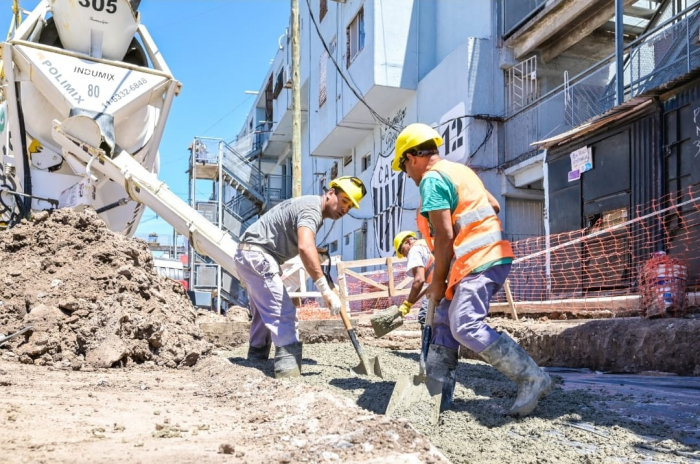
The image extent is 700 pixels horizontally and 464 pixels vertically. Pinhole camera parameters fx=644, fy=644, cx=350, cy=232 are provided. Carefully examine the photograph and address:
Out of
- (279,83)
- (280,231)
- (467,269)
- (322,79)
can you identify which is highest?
(279,83)

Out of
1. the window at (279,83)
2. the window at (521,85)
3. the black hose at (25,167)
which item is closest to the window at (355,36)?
the window at (521,85)

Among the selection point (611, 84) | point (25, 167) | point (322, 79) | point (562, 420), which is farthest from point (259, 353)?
point (322, 79)

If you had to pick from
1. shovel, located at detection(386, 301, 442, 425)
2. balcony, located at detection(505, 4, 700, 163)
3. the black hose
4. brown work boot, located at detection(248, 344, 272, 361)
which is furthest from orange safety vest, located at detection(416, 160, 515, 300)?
balcony, located at detection(505, 4, 700, 163)

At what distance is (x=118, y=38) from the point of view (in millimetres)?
8242

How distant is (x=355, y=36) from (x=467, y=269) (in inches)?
644

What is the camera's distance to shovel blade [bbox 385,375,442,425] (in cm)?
330

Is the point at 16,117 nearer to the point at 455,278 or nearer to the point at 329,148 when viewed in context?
the point at 455,278

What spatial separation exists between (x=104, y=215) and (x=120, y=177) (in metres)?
1.04

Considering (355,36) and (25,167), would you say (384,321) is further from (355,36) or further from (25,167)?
(355,36)

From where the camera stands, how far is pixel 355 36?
18.7 m

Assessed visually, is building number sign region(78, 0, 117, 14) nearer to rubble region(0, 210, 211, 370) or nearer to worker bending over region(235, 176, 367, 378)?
rubble region(0, 210, 211, 370)

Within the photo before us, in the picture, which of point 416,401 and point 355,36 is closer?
point 416,401

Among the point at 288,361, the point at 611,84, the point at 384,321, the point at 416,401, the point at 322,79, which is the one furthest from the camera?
the point at 322,79

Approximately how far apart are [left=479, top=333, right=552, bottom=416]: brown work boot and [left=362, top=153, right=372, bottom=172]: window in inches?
675
